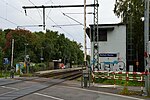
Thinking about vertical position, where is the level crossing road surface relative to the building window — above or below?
below

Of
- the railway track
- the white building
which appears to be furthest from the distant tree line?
the railway track

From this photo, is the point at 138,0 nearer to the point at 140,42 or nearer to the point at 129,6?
the point at 129,6

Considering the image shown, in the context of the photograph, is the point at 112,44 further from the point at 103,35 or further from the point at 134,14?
the point at 134,14

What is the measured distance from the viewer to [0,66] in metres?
66.6

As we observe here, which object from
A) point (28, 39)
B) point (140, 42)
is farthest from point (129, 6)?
point (28, 39)

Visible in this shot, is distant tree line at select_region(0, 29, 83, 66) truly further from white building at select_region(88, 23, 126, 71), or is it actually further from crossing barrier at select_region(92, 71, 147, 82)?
crossing barrier at select_region(92, 71, 147, 82)

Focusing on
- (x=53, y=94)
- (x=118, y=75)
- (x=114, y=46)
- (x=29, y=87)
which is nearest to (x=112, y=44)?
(x=114, y=46)

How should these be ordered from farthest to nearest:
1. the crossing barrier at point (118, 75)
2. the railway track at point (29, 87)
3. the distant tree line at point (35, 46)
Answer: the distant tree line at point (35, 46), the crossing barrier at point (118, 75), the railway track at point (29, 87)

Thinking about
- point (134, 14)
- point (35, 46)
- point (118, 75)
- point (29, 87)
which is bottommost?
point (29, 87)

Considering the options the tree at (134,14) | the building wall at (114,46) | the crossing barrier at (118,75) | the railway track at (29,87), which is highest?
the tree at (134,14)

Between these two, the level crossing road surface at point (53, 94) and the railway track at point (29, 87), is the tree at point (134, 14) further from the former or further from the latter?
the level crossing road surface at point (53, 94)

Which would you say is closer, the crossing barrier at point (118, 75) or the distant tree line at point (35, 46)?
the crossing barrier at point (118, 75)

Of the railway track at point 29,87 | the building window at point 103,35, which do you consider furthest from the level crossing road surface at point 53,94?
the building window at point 103,35

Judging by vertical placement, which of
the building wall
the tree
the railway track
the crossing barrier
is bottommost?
the railway track
